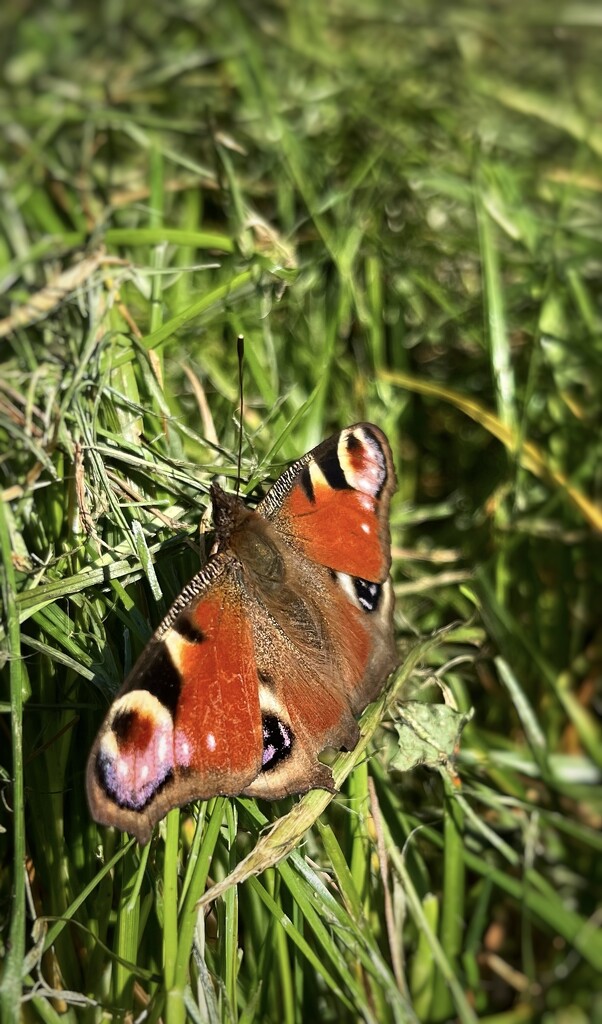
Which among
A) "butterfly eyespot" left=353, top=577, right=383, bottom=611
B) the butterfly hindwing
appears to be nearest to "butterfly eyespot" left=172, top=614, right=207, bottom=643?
the butterfly hindwing

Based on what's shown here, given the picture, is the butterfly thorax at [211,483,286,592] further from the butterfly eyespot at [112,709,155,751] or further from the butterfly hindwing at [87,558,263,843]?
the butterfly eyespot at [112,709,155,751]

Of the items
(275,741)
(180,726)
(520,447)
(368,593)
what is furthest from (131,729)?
(520,447)

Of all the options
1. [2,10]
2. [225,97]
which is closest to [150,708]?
[225,97]

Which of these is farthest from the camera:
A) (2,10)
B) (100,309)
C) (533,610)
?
(2,10)

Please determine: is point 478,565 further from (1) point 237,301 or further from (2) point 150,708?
(2) point 150,708

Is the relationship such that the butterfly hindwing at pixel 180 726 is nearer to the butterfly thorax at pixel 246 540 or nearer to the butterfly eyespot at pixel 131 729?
the butterfly eyespot at pixel 131 729

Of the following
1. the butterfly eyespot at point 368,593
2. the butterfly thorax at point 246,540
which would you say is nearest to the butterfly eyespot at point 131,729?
the butterfly thorax at point 246,540

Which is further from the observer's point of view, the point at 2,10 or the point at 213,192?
the point at 2,10
